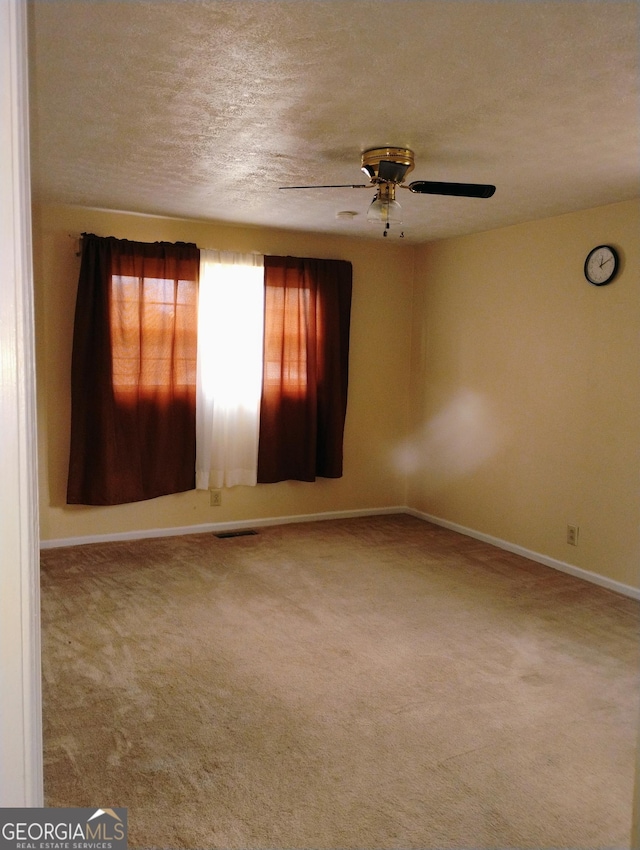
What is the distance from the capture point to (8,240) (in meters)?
0.91

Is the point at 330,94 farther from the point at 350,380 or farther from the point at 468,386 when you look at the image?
the point at 350,380

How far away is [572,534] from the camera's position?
459 cm

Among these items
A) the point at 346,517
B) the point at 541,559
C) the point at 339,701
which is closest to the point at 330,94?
the point at 339,701

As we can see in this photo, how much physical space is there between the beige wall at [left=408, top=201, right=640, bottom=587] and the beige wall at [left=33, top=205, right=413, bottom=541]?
0.22 meters

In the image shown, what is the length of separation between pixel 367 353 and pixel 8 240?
5.21m

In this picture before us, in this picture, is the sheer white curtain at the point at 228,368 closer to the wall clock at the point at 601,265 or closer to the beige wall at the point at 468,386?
the beige wall at the point at 468,386

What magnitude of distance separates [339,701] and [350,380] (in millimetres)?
3494

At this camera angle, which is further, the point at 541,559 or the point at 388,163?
the point at 541,559

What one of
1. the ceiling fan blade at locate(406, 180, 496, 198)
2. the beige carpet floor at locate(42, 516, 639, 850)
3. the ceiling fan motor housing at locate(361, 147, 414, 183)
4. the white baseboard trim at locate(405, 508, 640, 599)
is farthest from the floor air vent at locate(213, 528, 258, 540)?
the ceiling fan blade at locate(406, 180, 496, 198)

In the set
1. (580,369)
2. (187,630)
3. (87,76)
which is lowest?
(187,630)

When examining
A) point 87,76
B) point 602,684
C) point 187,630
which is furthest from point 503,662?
point 87,76

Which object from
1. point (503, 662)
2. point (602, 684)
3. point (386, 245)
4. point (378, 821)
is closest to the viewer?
point (378, 821)

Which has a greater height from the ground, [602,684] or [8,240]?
[8,240]

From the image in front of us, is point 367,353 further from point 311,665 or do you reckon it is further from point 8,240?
point 8,240
